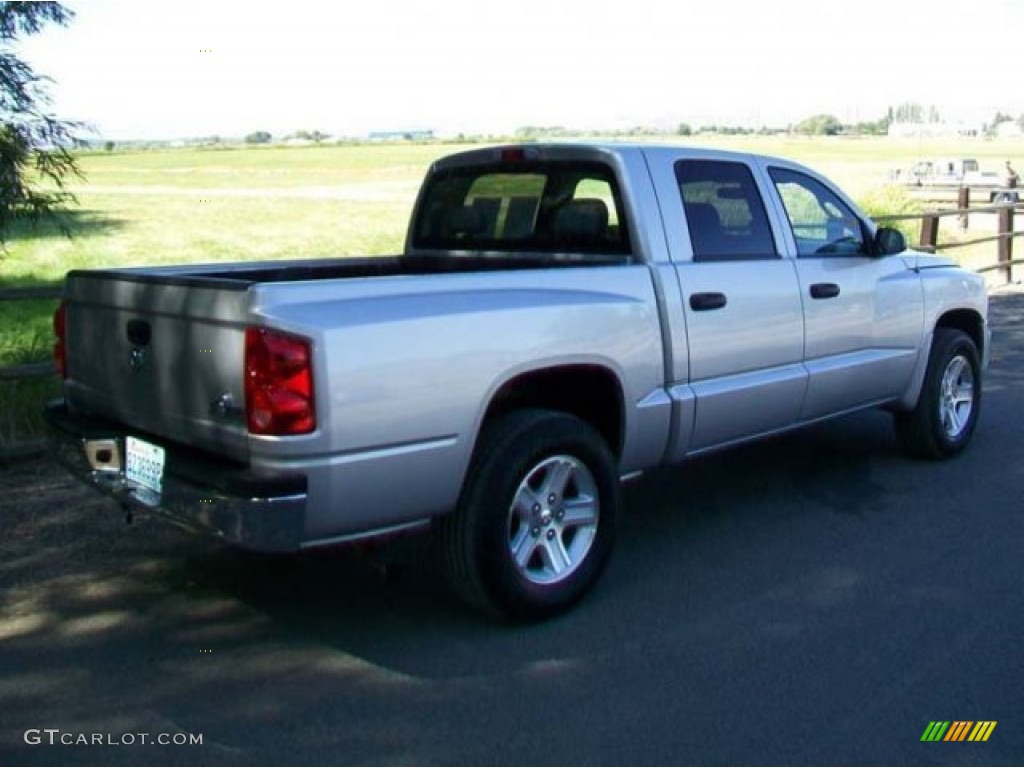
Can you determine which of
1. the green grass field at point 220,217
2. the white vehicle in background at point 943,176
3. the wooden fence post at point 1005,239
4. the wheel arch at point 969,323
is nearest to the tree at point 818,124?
the green grass field at point 220,217

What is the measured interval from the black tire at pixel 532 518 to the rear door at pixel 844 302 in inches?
66.0

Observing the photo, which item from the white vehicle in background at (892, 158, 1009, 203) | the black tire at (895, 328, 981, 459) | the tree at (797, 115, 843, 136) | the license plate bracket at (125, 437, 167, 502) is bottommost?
the black tire at (895, 328, 981, 459)

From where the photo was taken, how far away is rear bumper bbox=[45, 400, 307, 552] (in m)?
3.65

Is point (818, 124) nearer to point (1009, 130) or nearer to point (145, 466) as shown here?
point (1009, 130)

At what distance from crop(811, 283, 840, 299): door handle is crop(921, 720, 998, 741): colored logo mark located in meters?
2.61

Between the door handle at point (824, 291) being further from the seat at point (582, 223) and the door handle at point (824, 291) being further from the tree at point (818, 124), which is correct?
the tree at point (818, 124)

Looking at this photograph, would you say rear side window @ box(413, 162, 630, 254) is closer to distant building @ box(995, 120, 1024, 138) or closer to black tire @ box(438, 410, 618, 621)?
black tire @ box(438, 410, 618, 621)

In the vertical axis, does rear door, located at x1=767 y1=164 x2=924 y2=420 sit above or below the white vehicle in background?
below

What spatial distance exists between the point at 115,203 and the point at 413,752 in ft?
127

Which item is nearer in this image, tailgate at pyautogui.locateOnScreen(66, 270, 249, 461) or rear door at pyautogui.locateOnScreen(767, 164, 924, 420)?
tailgate at pyautogui.locateOnScreen(66, 270, 249, 461)

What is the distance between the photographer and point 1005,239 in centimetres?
1557

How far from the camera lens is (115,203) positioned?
38.9m

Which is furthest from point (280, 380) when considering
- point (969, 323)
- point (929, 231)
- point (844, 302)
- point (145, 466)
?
point (929, 231)

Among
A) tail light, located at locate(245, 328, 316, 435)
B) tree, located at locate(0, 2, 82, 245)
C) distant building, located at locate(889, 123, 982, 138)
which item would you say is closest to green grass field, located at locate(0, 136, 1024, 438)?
tree, located at locate(0, 2, 82, 245)
